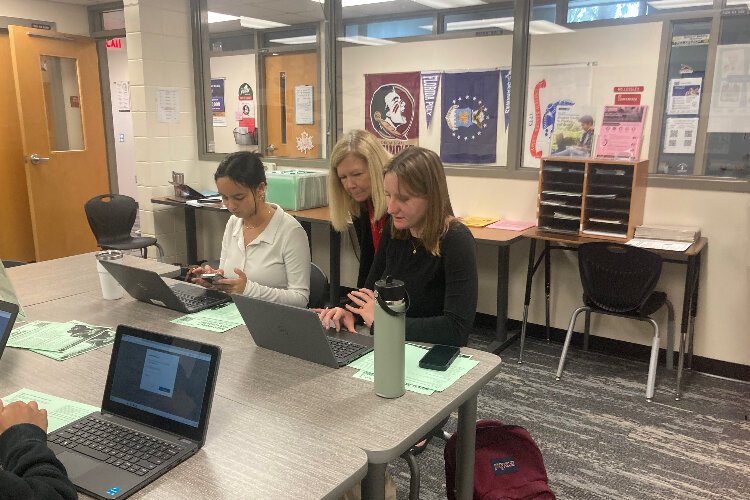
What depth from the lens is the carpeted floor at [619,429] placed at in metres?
2.31

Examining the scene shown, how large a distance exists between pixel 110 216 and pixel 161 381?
3609 millimetres

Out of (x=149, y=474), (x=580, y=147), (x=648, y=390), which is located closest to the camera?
(x=149, y=474)

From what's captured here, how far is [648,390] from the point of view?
305 centimetres

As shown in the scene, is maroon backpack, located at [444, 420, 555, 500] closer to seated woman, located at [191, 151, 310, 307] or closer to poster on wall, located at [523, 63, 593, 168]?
seated woman, located at [191, 151, 310, 307]

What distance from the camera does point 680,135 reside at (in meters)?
3.38

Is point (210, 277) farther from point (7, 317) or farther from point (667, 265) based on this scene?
point (667, 265)

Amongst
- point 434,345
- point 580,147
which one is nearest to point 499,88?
point 580,147

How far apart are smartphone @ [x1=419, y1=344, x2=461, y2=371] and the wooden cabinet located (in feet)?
6.62

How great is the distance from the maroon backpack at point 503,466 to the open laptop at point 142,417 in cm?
80

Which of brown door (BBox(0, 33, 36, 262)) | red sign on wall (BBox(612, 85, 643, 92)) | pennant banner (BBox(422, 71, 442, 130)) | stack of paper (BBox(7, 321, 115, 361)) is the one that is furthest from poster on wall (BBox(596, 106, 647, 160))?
brown door (BBox(0, 33, 36, 262))

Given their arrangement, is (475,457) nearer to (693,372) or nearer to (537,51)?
(693,372)

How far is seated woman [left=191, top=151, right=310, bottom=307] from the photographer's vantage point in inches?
88.2

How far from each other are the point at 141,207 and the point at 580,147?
140 inches

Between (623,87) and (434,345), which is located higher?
(623,87)
